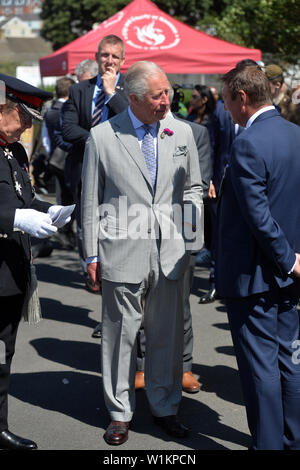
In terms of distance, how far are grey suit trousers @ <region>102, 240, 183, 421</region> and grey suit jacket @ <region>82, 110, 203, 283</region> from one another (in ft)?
0.24

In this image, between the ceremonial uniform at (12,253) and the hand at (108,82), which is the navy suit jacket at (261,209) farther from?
the hand at (108,82)

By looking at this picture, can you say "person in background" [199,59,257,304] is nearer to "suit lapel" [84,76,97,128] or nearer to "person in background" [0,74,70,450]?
"suit lapel" [84,76,97,128]

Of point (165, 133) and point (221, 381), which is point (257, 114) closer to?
point (165, 133)

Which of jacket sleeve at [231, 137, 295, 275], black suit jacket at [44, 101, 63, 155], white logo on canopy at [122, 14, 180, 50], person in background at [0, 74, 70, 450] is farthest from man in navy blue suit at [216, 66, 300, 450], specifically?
white logo on canopy at [122, 14, 180, 50]

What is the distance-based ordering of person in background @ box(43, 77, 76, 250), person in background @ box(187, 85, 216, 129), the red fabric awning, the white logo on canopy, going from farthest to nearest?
the white logo on canopy
the red fabric awning
person in background @ box(43, 77, 76, 250)
person in background @ box(187, 85, 216, 129)

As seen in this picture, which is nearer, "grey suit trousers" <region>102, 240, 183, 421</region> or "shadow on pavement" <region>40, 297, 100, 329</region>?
"grey suit trousers" <region>102, 240, 183, 421</region>

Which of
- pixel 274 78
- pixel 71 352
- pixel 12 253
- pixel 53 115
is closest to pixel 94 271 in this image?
pixel 12 253

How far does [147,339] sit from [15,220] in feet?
3.72

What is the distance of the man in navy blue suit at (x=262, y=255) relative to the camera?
3283 millimetres

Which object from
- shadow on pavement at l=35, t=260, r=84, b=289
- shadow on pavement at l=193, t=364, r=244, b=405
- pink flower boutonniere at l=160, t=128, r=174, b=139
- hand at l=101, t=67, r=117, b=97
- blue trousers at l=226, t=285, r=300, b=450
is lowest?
shadow on pavement at l=35, t=260, r=84, b=289

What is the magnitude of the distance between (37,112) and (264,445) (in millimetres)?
1989

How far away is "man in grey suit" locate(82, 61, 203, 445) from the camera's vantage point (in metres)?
3.90

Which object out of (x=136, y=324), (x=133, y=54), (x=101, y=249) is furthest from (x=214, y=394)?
(x=133, y=54)

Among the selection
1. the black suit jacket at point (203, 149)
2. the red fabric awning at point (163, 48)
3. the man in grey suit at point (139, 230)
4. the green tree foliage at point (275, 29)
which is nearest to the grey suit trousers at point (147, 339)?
the man in grey suit at point (139, 230)
